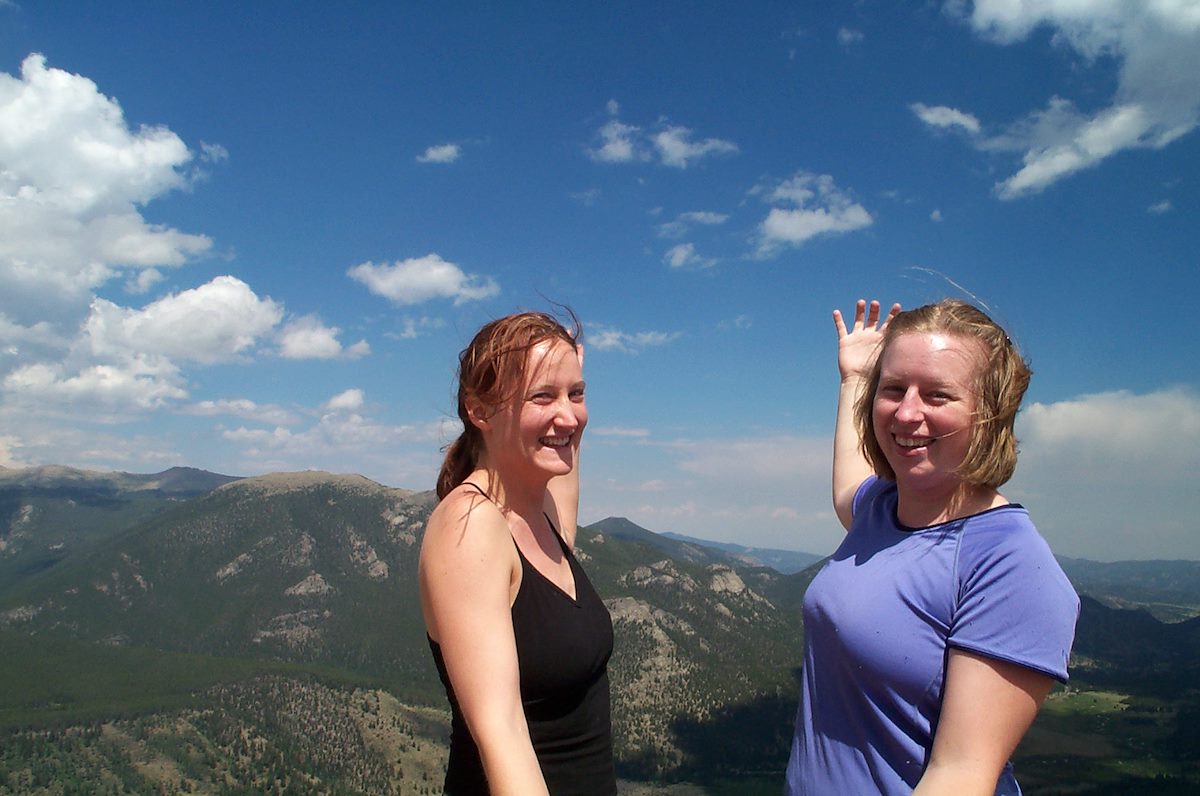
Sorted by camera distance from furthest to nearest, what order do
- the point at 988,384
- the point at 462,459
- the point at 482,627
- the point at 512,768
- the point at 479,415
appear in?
the point at 462,459 → the point at 479,415 → the point at 988,384 → the point at 482,627 → the point at 512,768

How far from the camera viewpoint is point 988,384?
3.56m

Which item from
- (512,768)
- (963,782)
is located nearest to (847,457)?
(963,782)

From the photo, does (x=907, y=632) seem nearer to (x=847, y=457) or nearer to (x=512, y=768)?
(x=512, y=768)

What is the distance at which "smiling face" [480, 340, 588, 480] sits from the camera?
3770 mm

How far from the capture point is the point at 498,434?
386cm

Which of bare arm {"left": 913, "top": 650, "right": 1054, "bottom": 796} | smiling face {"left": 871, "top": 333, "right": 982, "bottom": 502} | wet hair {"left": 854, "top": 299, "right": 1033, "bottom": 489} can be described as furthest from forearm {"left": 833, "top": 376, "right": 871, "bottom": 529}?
bare arm {"left": 913, "top": 650, "right": 1054, "bottom": 796}

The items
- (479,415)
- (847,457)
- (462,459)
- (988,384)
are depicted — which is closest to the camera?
(988,384)

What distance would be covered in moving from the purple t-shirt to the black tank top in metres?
1.03

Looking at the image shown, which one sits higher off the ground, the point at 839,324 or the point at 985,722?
the point at 839,324

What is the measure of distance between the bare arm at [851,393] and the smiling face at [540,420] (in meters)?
2.17

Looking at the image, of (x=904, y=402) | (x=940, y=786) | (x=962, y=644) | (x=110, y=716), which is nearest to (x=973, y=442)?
(x=904, y=402)

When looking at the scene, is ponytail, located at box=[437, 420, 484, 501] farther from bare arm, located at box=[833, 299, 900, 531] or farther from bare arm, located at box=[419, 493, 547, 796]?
bare arm, located at box=[833, 299, 900, 531]

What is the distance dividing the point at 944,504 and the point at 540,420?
76.7 inches

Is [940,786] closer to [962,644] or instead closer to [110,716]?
[962,644]
